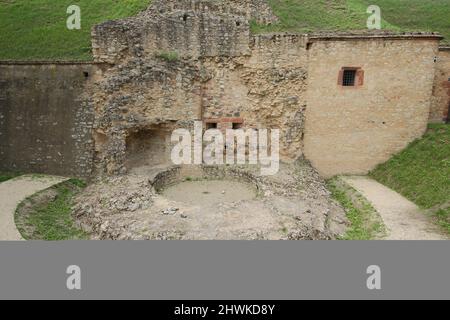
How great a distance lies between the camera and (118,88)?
14477mm

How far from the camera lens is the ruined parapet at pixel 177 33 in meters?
14.4

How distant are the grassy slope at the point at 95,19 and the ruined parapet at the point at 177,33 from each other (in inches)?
39.4

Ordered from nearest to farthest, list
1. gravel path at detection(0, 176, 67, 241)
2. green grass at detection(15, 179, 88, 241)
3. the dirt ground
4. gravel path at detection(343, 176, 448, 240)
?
gravel path at detection(0, 176, 67, 241) < the dirt ground < gravel path at detection(343, 176, 448, 240) < green grass at detection(15, 179, 88, 241)

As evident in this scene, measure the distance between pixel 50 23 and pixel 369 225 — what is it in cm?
1569

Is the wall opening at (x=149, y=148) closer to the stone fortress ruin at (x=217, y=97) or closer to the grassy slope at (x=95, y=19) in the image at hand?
the stone fortress ruin at (x=217, y=97)

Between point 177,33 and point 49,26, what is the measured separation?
6.15 m

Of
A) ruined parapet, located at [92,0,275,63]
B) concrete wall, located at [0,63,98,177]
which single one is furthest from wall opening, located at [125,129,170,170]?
ruined parapet, located at [92,0,275,63]

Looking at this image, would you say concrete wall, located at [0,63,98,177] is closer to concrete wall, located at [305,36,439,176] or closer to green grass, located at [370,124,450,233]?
concrete wall, located at [305,36,439,176]

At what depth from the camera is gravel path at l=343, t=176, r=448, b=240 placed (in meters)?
10.6

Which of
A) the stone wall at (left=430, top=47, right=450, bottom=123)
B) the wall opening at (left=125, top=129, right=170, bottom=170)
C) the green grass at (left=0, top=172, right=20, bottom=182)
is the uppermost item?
the stone wall at (left=430, top=47, right=450, bottom=123)

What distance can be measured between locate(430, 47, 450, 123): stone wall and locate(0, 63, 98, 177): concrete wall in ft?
46.2

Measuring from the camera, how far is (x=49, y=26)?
673 inches

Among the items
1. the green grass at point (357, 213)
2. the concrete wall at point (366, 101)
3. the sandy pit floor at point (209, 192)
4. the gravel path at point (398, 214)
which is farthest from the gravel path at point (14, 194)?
the concrete wall at point (366, 101)

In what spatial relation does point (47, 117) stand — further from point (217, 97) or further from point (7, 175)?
point (217, 97)
